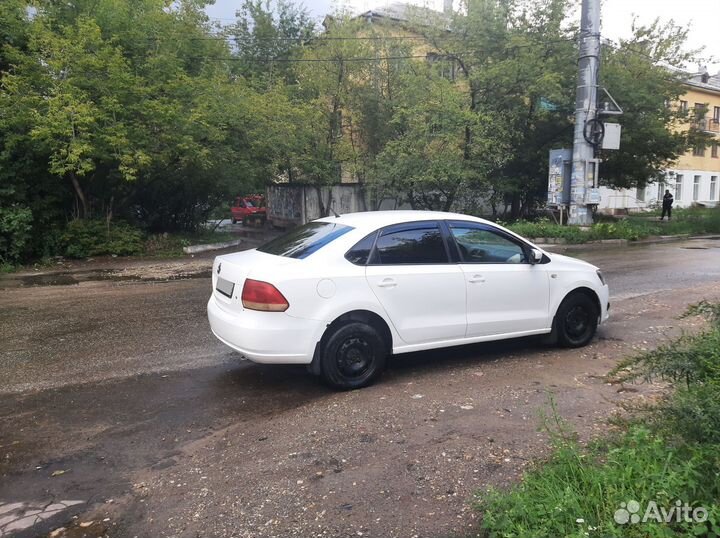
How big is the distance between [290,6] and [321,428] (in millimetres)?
38158

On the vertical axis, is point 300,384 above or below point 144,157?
below

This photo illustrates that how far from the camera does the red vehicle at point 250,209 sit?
1272 inches

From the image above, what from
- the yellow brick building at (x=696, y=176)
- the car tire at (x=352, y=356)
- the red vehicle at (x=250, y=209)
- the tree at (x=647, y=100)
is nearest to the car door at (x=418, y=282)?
the car tire at (x=352, y=356)

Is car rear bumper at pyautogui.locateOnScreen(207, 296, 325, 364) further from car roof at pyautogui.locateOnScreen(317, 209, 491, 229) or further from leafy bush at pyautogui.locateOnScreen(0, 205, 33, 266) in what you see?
leafy bush at pyautogui.locateOnScreen(0, 205, 33, 266)

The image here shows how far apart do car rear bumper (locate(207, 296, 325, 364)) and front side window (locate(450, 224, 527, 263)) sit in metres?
1.77

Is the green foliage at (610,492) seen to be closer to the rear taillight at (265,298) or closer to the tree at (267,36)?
the rear taillight at (265,298)

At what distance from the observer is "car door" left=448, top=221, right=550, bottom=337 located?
567cm

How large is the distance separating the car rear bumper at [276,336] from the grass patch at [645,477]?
2.13 meters

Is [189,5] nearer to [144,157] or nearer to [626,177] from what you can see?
[144,157]

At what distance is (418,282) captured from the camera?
5348 mm

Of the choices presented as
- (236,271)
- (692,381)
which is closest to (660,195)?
(236,271)

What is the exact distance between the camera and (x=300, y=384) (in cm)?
541

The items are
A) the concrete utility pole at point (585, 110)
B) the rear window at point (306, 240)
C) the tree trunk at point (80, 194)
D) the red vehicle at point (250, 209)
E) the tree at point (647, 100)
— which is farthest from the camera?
the red vehicle at point (250, 209)

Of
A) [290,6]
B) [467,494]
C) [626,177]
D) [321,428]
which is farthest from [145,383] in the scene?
[290,6]
